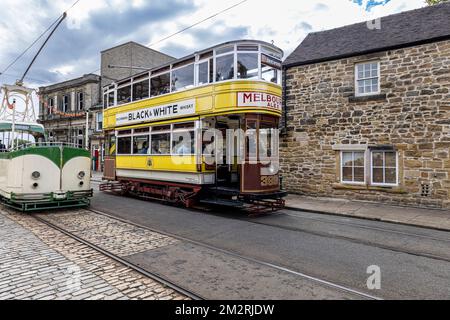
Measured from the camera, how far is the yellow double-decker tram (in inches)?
350

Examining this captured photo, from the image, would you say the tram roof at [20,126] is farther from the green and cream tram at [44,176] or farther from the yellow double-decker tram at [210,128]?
the yellow double-decker tram at [210,128]

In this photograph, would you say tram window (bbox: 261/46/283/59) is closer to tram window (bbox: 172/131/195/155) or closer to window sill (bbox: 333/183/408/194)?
tram window (bbox: 172/131/195/155)

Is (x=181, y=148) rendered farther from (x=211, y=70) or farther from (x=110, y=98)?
(x=110, y=98)

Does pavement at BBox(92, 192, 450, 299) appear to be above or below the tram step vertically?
below

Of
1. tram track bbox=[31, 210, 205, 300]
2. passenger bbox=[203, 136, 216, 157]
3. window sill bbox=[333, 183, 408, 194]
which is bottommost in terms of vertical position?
tram track bbox=[31, 210, 205, 300]

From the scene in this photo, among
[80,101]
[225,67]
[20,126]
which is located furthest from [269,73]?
[80,101]

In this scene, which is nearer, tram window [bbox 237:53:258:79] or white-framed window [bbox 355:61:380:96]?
tram window [bbox 237:53:258:79]

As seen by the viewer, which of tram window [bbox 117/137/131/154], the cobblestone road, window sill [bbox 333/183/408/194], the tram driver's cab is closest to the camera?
the cobblestone road

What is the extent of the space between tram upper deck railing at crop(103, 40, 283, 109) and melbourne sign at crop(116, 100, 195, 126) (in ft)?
1.85

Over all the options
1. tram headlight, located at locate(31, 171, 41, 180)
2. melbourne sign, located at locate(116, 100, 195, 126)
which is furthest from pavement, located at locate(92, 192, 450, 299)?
melbourne sign, located at locate(116, 100, 195, 126)

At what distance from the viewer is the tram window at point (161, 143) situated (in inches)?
425

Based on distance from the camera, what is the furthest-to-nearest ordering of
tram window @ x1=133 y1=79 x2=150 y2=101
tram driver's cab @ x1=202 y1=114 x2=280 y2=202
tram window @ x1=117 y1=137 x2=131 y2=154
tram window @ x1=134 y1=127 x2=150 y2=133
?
tram window @ x1=117 y1=137 x2=131 y2=154, tram window @ x1=133 y1=79 x2=150 y2=101, tram window @ x1=134 y1=127 x2=150 y2=133, tram driver's cab @ x1=202 y1=114 x2=280 y2=202

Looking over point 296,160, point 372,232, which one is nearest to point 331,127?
point 296,160

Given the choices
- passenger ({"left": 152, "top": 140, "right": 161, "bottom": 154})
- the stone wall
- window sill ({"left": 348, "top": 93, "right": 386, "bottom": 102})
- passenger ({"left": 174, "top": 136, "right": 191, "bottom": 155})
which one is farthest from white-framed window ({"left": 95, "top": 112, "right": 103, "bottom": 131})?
window sill ({"left": 348, "top": 93, "right": 386, "bottom": 102})
